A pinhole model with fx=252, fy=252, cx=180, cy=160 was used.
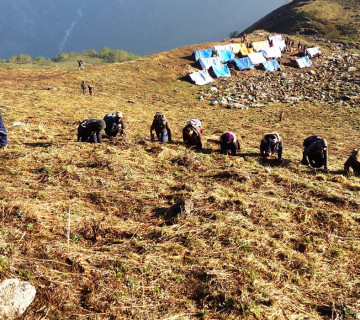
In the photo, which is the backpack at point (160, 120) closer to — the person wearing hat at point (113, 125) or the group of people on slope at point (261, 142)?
the group of people on slope at point (261, 142)

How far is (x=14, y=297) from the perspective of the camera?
2.73 meters

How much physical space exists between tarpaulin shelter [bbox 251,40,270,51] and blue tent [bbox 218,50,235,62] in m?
5.49

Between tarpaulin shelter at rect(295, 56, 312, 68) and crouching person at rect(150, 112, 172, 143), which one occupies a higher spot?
tarpaulin shelter at rect(295, 56, 312, 68)

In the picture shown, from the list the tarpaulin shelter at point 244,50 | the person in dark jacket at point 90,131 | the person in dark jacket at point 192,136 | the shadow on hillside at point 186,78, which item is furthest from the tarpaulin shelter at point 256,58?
the person in dark jacket at point 90,131

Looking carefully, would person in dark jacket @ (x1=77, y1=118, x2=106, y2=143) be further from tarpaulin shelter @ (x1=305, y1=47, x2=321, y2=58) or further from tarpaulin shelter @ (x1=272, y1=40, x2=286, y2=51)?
tarpaulin shelter @ (x1=305, y1=47, x2=321, y2=58)

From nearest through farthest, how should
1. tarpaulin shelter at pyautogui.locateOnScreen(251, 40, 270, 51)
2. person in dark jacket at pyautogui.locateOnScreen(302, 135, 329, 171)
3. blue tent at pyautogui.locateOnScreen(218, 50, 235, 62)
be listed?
person in dark jacket at pyautogui.locateOnScreen(302, 135, 329, 171)
blue tent at pyautogui.locateOnScreen(218, 50, 235, 62)
tarpaulin shelter at pyautogui.locateOnScreen(251, 40, 270, 51)

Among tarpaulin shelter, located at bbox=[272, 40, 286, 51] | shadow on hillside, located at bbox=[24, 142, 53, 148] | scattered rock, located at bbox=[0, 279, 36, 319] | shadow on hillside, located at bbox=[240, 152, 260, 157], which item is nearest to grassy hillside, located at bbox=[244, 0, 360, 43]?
tarpaulin shelter, located at bbox=[272, 40, 286, 51]

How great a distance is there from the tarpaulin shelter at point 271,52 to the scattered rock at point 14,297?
135ft

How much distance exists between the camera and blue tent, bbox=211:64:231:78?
32.6 meters

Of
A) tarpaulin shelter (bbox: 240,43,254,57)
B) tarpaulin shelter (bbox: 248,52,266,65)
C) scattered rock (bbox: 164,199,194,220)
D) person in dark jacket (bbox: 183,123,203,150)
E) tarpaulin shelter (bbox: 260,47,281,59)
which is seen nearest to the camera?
scattered rock (bbox: 164,199,194,220)

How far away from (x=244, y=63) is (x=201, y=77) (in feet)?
24.4

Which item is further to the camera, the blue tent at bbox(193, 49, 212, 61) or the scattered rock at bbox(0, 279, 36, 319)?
the blue tent at bbox(193, 49, 212, 61)

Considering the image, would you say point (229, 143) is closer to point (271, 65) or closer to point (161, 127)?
point (161, 127)

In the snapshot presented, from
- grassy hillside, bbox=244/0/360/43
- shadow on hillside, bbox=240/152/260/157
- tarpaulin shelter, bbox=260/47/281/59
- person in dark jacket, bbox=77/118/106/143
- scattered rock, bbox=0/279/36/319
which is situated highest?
grassy hillside, bbox=244/0/360/43
